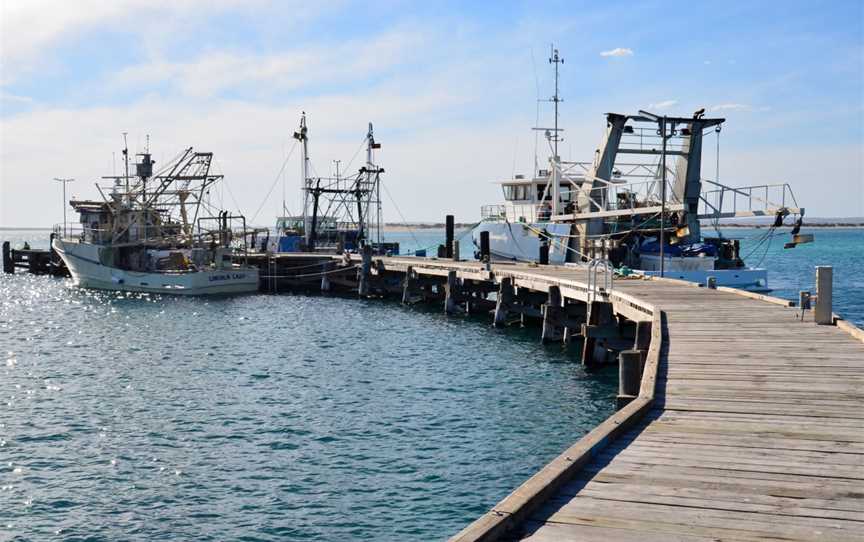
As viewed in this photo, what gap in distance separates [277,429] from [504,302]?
52.0 feet

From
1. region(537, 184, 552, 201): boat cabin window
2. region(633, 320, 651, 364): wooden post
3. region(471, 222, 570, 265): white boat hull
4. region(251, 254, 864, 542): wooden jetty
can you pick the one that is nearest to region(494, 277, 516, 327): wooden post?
region(471, 222, 570, 265): white boat hull

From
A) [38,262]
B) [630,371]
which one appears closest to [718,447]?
[630,371]

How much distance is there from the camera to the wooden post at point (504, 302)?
31375 millimetres

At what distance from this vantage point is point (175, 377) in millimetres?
22531

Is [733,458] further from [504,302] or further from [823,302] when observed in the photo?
[504,302]

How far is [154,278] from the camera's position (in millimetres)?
48469

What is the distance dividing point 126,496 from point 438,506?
4.76 meters

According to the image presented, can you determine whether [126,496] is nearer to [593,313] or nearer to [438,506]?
[438,506]

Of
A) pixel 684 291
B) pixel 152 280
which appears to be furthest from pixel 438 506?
pixel 152 280

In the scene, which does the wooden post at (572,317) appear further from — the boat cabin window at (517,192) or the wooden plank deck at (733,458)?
the boat cabin window at (517,192)

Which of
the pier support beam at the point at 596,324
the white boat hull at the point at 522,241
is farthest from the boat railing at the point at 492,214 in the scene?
the pier support beam at the point at 596,324

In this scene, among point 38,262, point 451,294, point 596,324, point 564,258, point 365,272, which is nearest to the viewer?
point 596,324

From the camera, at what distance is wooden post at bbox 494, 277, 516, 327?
103 ft

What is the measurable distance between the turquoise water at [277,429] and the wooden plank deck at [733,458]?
132 inches
